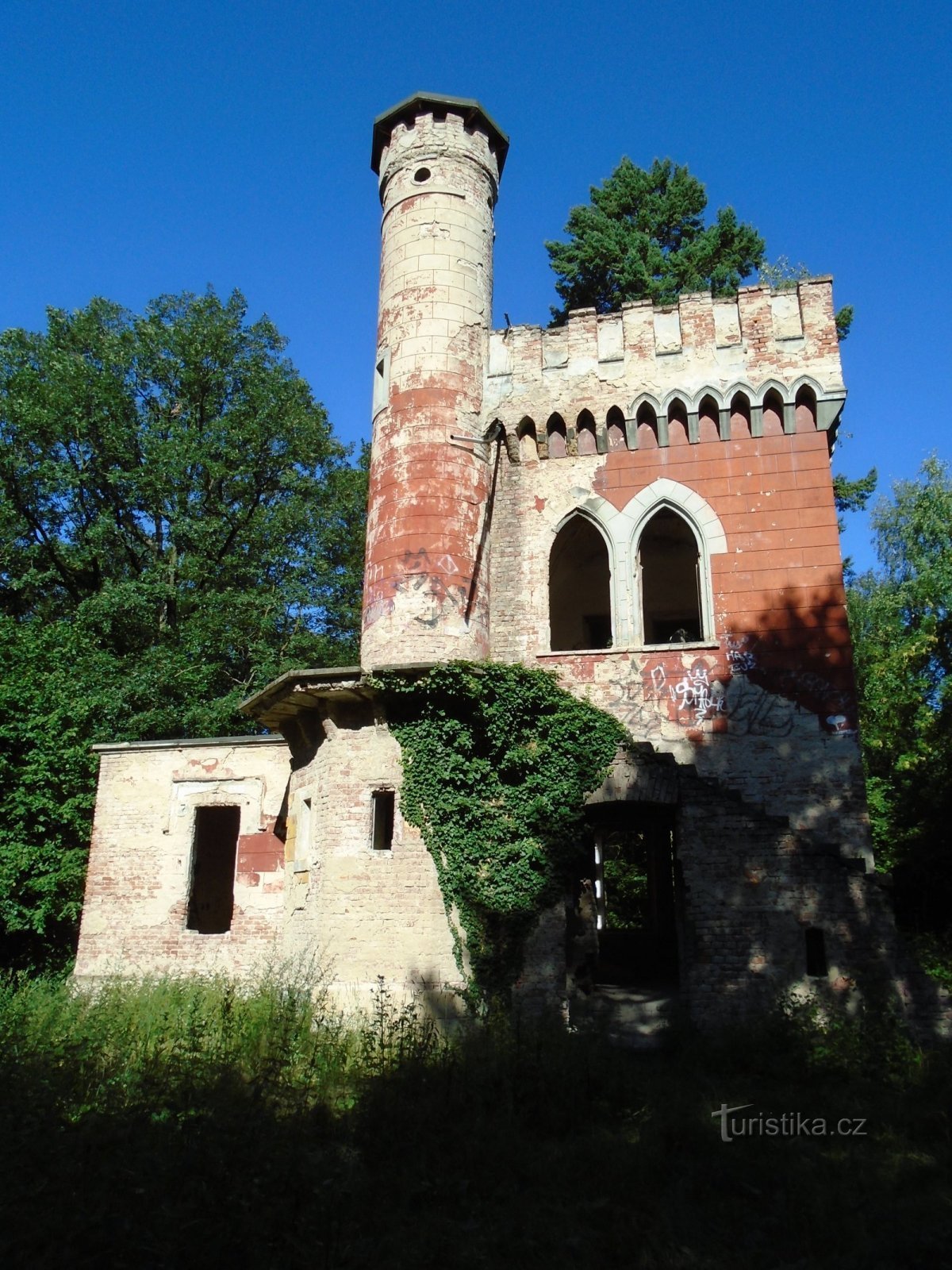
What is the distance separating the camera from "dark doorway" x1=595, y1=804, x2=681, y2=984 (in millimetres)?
14523

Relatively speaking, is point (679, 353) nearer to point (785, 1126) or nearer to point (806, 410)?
point (806, 410)

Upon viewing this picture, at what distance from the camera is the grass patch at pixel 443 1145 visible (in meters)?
5.57

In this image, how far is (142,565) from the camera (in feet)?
78.2

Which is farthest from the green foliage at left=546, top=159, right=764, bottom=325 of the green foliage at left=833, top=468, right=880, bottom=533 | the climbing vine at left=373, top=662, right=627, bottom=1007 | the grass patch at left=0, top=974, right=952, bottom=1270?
the grass patch at left=0, top=974, right=952, bottom=1270

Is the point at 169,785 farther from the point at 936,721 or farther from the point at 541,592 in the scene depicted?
the point at 936,721

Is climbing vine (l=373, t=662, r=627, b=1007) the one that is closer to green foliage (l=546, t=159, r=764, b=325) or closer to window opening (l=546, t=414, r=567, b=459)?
window opening (l=546, t=414, r=567, b=459)

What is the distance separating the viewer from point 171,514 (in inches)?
902

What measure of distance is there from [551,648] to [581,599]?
230 inches

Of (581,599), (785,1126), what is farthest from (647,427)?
(785,1126)

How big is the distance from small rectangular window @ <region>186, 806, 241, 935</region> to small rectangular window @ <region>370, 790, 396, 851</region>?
23.3ft

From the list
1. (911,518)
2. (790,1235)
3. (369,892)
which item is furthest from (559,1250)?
(911,518)

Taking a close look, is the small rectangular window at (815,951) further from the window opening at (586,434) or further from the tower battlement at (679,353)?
the window opening at (586,434)

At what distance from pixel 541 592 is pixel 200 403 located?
Answer: 1463 cm

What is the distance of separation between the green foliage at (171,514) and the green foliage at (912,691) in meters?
12.2
